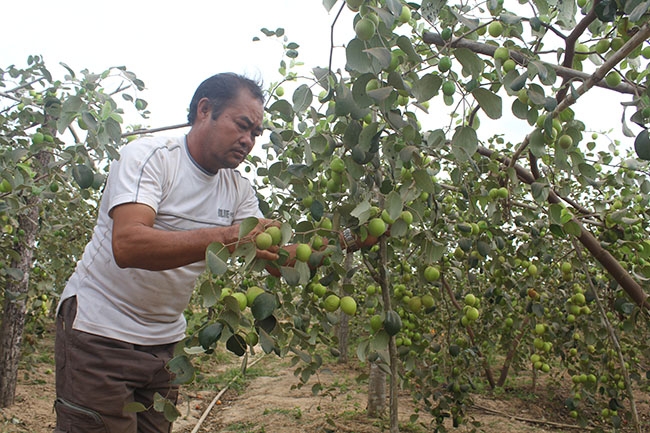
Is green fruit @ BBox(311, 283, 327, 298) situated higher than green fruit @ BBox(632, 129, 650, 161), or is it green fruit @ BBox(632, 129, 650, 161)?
green fruit @ BBox(632, 129, 650, 161)

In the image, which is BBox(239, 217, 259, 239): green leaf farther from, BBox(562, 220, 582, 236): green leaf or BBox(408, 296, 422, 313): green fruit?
BBox(562, 220, 582, 236): green leaf

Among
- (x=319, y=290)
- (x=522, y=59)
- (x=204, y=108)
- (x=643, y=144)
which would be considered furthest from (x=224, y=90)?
(x=643, y=144)

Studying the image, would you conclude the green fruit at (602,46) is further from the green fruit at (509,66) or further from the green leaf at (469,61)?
the green leaf at (469,61)

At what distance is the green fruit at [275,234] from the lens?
1324mm

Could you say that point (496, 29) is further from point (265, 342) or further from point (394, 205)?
point (265, 342)

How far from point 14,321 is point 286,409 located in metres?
2.88

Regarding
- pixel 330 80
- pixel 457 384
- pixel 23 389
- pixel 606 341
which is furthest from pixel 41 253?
pixel 606 341

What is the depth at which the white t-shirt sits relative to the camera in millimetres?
1948

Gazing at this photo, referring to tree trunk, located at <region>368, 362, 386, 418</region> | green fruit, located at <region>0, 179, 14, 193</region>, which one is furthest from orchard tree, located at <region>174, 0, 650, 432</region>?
tree trunk, located at <region>368, 362, 386, 418</region>

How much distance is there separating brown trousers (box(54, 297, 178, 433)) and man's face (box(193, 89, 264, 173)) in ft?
2.88

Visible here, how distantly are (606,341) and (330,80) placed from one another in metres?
2.72

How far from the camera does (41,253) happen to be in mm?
4664

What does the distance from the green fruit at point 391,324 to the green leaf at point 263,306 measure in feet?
1.05

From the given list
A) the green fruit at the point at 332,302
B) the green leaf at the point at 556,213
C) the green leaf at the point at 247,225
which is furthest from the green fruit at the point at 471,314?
the green leaf at the point at 247,225
